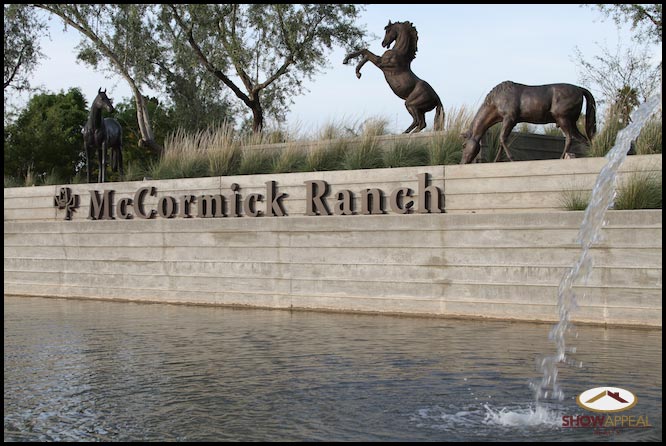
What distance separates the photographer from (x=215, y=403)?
25.5 feet

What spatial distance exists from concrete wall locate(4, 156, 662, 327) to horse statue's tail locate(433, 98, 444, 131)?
9.16 ft

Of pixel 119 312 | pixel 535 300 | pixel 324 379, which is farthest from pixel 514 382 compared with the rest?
pixel 119 312

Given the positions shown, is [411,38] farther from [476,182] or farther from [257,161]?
[476,182]

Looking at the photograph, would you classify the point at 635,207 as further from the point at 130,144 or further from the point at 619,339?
the point at 130,144

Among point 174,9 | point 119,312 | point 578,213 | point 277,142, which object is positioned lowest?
point 119,312

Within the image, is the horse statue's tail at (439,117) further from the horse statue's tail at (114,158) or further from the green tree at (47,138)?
the green tree at (47,138)

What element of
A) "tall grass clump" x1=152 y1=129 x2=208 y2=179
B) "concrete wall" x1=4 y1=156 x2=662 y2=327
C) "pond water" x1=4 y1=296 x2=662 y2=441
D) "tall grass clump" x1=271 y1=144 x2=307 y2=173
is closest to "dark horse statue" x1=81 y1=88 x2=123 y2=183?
"tall grass clump" x1=152 y1=129 x2=208 y2=179

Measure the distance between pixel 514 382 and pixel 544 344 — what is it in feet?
8.67

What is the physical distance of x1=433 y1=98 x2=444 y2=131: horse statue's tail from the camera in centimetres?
1825

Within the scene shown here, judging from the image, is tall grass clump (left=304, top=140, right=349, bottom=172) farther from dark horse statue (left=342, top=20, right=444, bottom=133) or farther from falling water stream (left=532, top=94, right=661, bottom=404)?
falling water stream (left=532, top=94, right=661, bottom=404)
